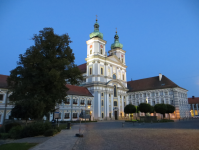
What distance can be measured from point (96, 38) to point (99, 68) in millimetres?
10069

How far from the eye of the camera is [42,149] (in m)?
8.82

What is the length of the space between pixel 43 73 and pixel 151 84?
5246cm

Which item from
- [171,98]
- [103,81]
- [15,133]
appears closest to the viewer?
[15,133]

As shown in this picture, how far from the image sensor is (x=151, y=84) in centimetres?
6469

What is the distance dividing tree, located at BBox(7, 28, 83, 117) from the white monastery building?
795 inches

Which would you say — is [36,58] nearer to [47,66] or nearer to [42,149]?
[47,66]

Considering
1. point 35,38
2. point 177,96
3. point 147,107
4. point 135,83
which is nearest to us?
point 35,38

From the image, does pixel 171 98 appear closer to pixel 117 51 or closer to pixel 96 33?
pixel 117 51

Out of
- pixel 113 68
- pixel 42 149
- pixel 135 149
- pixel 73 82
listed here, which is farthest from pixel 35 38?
pixel 113 68

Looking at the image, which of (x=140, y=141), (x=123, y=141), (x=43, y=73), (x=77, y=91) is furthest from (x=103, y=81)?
(x=140, y=141)

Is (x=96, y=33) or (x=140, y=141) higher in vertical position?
(x=96, y=33)

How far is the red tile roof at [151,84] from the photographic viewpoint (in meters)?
59.6

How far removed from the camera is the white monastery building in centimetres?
4541

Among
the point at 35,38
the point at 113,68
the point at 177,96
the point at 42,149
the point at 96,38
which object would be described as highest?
the point at 96,38
